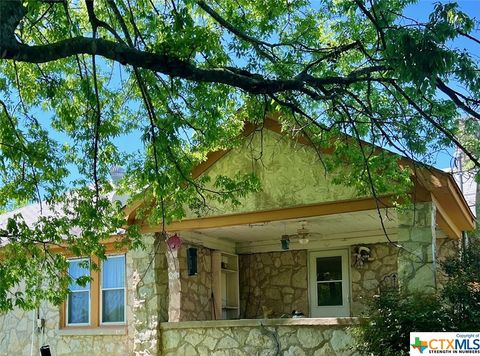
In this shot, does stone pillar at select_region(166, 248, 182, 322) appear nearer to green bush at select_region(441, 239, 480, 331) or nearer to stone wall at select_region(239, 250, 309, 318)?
stone wall at select_region(239, 250, 309, 318)

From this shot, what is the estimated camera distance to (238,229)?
1285cm

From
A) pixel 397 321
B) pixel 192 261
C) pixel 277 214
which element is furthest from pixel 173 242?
pixel 397 321

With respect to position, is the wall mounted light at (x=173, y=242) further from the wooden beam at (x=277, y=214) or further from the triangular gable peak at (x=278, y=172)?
the triangular gable peak at (x=278, y=172)

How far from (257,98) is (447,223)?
4729 millimetres

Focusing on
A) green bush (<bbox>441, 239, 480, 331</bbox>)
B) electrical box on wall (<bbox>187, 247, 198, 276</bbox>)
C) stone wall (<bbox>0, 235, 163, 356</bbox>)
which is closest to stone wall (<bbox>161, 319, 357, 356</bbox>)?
stone wall (<bbox>0, 235, 163, 356</bbox>)

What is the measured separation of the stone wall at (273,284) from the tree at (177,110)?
464 centimetres

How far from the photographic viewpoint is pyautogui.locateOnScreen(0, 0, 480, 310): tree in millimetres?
7473

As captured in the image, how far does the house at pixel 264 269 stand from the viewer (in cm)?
1001

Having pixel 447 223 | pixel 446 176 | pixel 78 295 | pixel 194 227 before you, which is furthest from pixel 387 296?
pixel 78 295

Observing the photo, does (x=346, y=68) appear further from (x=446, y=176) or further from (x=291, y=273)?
(x=291, y=273)

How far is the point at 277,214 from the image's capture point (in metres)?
10.7

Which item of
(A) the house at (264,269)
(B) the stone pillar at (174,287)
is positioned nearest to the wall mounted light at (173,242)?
(A) the house at (264,269)

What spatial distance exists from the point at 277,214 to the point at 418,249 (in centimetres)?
240

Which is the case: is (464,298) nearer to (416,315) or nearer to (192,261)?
(416,315)
